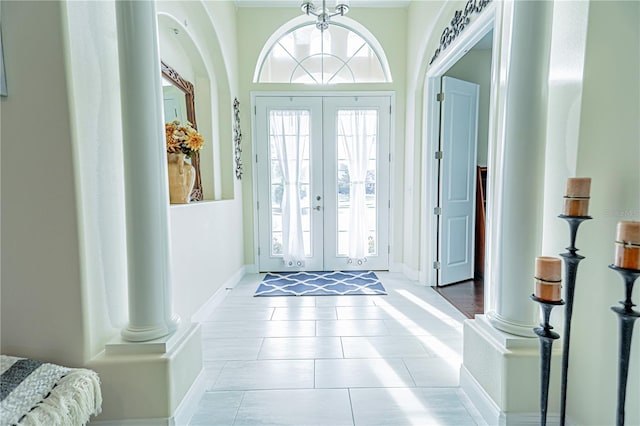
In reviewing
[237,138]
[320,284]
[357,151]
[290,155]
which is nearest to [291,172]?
[290,155]

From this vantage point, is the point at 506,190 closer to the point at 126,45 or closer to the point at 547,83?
the point at 547,83

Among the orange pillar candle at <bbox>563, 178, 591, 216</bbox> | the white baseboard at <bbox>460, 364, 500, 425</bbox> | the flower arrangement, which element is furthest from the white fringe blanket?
the orange pillar candle at <bbox>563, 178, 591, 216</bbox>

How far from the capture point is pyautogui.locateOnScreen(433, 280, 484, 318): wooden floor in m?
3.12

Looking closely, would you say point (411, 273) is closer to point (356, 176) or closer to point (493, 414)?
point (356, 176)

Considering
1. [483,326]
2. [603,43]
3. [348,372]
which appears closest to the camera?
[603,43]

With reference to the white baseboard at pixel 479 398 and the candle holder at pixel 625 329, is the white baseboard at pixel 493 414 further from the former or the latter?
the candle holder at pixel 625 329

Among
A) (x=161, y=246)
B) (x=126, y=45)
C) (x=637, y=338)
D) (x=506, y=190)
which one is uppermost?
(x=126, y=45)

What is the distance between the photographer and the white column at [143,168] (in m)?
1.50

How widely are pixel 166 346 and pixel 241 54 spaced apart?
381 cm

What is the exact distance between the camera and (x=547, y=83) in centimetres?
147

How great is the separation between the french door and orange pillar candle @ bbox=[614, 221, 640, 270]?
3.35m

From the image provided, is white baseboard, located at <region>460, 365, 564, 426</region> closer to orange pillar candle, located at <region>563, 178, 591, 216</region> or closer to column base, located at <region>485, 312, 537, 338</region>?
column base, located at <region>485, 312, 537, 338</region>

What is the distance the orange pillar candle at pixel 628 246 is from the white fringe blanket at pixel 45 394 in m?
2.03

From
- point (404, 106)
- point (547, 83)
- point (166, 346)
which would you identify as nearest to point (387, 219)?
point (404, 106)
